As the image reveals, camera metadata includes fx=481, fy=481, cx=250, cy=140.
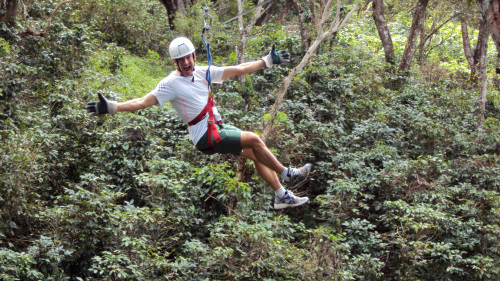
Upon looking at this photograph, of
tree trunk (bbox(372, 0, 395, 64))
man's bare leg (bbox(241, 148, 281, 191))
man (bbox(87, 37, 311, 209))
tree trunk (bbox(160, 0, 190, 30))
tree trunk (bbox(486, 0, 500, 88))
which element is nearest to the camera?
tree trunk (bbox(486, 0, 500, 88))

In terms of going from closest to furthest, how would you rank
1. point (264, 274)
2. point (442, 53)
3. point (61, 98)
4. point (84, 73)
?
point (264, 274) → point (61, 98) → point (84, 73) → point (442, 53)

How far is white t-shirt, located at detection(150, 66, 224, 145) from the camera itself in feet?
17.1

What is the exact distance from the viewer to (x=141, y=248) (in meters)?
5.98

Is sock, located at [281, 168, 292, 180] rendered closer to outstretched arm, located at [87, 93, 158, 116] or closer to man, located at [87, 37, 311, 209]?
man, located at [87, 37, 311, 209]

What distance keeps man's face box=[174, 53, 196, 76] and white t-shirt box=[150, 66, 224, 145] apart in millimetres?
58

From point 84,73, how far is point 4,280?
5.94 metres

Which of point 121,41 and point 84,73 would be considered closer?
point 84,73

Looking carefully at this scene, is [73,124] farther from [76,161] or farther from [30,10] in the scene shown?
[30,10]

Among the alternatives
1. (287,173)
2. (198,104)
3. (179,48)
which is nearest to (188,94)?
(198,104)

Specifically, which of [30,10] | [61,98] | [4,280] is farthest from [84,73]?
[4,280]

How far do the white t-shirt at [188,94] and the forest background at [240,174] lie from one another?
1.35 m

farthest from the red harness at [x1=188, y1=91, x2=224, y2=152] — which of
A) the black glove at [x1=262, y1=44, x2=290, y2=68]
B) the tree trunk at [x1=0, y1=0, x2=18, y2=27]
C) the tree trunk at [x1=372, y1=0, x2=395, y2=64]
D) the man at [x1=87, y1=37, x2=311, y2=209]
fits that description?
the tree trunk at [x1=372, y1=0, x2=395, y2=64]

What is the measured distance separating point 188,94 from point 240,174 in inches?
89.6

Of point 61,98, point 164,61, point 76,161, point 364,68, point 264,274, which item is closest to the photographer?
point 264,274
